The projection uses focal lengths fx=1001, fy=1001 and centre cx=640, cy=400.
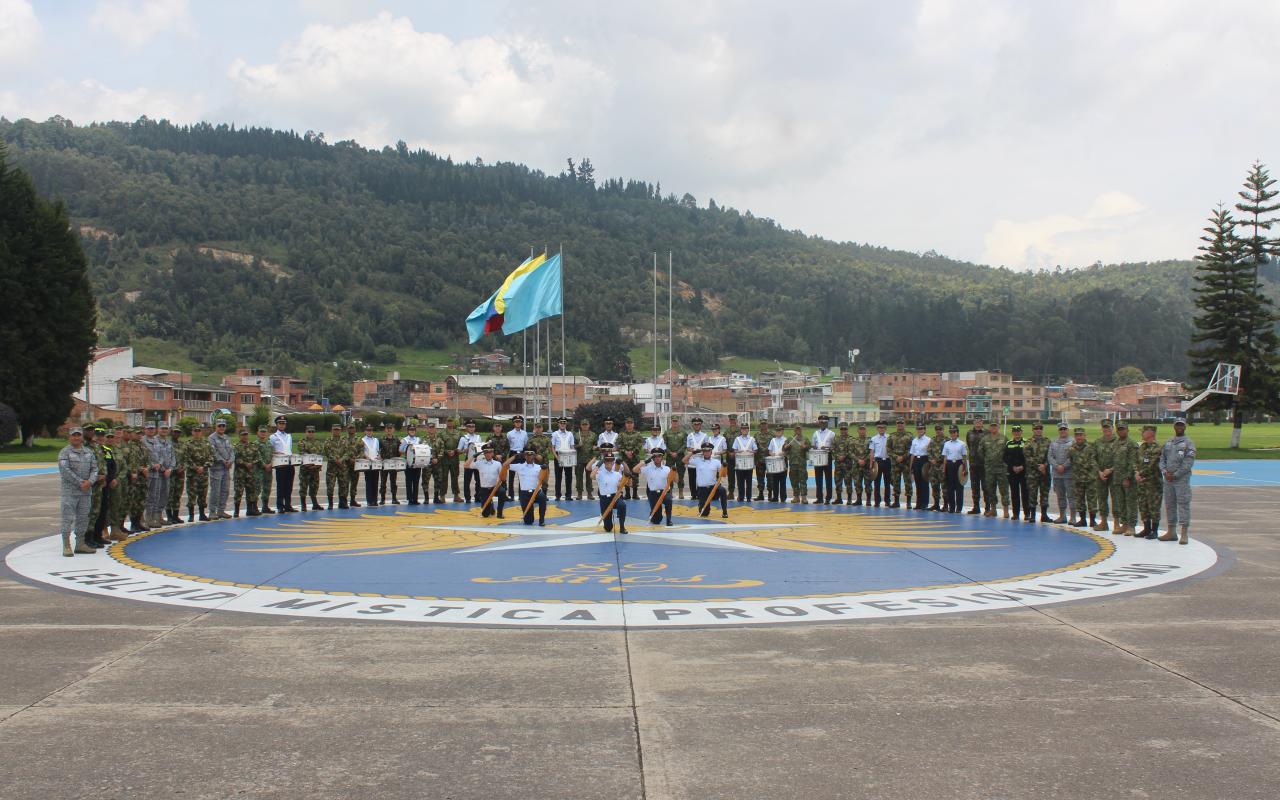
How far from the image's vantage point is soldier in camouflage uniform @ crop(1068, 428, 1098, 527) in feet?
53.3

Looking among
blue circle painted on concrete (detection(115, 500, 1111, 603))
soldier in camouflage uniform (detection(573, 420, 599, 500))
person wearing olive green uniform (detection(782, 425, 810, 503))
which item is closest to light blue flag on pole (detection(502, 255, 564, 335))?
soldier in camouflage uniform (detection(573, 420, 599, 500))

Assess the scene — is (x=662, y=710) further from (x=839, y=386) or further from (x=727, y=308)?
(x=727, y=308)

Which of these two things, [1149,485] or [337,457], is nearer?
[1149,485]

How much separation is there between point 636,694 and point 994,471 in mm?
13477

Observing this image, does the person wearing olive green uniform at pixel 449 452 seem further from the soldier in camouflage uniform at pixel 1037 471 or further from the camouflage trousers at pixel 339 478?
the soldier in camouflage uniform at pixel 1037 471

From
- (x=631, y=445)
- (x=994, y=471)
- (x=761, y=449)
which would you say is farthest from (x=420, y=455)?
(x=994, y=471)

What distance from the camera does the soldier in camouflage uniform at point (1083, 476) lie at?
16250 millimetres

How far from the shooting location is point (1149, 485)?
1495cm

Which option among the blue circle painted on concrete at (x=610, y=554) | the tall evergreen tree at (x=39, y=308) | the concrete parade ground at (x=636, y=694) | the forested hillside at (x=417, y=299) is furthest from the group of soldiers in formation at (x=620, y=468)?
the forested hillside at (x=417, y=299)

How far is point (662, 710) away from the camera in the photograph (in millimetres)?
6059

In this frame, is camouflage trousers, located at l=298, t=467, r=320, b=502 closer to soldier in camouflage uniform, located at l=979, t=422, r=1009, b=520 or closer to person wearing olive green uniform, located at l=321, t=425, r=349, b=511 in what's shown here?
person wearing olive green uniform, located at l=321, t=425, r=349, b=511

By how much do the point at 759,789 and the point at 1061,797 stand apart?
1.40m

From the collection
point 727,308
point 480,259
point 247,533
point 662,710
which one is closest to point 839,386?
point 727,308

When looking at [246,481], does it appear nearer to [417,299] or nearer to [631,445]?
[631,445]
